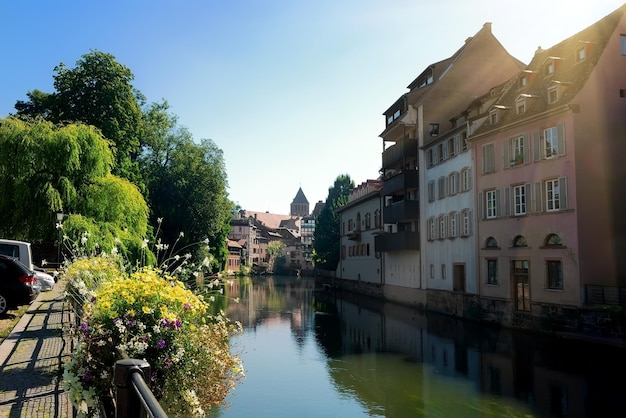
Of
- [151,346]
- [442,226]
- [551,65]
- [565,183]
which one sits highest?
[551,65]

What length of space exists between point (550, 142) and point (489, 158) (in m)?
4.69

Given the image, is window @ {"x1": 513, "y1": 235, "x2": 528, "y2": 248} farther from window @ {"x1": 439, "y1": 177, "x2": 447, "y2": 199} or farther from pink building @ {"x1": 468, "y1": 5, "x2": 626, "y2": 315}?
→ window @ {"x1": 439, "y1": 177, "x2": 447, "y2": 199}

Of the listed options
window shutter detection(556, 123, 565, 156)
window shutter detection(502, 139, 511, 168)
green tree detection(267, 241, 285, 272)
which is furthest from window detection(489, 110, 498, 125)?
green tree detection(267, 241, 285, 272)

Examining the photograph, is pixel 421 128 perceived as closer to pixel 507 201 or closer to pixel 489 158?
pixel 489 158

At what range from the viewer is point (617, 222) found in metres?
24.0

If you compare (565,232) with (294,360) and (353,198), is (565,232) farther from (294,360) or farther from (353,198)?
(353,198)

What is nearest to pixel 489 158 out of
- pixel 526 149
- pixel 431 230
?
pixel 526 149

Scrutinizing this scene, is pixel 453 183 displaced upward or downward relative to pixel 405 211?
upward

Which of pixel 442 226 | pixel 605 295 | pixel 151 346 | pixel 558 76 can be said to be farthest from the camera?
pixel 442 226

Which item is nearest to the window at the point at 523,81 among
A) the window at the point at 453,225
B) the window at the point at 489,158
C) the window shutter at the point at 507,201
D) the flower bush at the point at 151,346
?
the window at the point at 489,158

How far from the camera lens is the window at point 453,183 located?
33031mm

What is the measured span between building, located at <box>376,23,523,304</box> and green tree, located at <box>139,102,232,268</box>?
17035mm

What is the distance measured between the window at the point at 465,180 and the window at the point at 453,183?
0.70 metres

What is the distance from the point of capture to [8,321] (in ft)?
46.4
